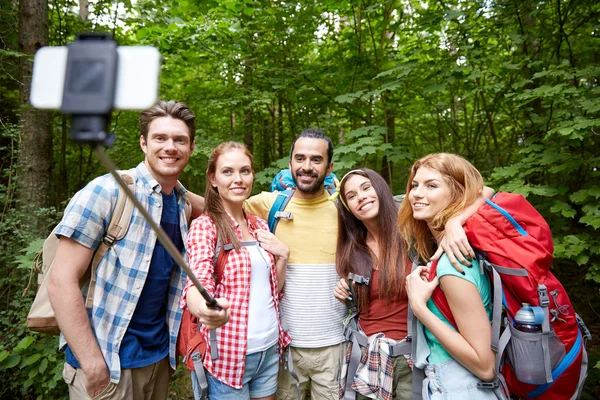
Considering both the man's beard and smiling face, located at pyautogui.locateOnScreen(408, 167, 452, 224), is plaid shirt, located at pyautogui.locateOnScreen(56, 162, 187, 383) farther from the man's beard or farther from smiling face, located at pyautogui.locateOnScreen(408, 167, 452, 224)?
smiling face, located at pyautogui.locateOnScreen(408, 167, 452, 224)

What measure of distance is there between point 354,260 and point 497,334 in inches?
37.1

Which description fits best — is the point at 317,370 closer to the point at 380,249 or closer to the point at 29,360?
the point at 380,249

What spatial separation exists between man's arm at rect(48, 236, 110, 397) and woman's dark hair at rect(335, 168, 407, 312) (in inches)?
59.5

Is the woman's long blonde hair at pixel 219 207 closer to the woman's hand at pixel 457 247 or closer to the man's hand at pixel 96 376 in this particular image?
the man's hand at pixel 96 376

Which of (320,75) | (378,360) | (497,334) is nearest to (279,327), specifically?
(378,360)

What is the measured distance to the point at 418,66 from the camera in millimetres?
4070

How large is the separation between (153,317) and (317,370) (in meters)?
1.20

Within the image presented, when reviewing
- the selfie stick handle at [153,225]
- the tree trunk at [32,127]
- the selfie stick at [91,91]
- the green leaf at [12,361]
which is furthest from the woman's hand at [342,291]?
the tree trunk at [32,127]

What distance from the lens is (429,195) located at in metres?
1.90

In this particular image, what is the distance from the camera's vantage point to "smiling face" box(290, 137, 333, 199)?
2.68 metres

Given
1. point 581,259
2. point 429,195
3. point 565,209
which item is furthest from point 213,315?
point 565,209

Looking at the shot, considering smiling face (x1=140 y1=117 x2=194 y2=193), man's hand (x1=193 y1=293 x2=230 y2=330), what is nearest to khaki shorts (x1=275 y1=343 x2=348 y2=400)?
man's hand (x1=193 y1=293 x2=230 y2=330)

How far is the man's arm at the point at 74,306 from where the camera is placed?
5.68 feet

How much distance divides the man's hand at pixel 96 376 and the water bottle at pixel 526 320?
2.08 meters
